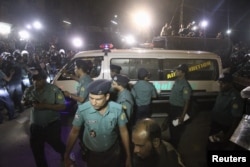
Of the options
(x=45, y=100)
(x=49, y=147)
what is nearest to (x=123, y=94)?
(x=45, y=100)

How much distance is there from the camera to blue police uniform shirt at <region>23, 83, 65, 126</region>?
4.21 metres

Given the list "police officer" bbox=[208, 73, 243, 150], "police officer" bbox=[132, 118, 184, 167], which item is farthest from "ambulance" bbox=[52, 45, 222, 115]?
"police officer" bbox=[132, 118, 184, 167]

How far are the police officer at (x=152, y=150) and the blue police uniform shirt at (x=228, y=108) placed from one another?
6.76 ft

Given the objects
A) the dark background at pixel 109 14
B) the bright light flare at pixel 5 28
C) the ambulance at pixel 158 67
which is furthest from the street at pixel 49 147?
the dark background at pixel 109 14

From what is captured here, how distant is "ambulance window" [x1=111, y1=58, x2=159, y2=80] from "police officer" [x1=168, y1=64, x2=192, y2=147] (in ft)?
6.46

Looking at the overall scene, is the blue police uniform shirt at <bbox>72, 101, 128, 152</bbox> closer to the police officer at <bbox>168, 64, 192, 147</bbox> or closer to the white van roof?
the police officer at <bbox>168, 64, 192, 147</bbox>

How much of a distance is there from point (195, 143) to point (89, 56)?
348cm

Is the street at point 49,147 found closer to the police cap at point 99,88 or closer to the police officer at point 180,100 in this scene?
the police officer at point 180,100

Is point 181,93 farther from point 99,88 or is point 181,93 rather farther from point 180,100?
point 99,88

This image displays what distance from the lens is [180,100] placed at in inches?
211

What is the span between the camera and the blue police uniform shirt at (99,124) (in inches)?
127

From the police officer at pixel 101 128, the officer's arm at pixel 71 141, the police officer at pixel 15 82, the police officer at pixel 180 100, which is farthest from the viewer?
the police officer at pixel 15 82

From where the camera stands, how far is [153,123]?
7.54 feet

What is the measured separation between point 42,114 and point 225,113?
9.30ft
